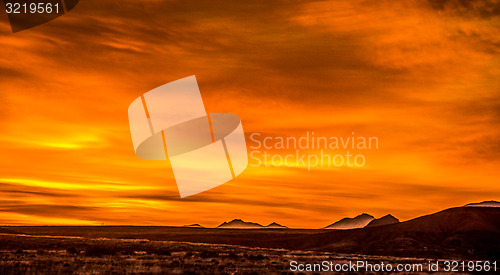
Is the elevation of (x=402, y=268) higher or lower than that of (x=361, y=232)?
higher

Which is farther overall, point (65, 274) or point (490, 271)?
point (490, 271)

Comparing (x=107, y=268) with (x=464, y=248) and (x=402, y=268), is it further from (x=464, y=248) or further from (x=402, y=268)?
(x=464, y=248)

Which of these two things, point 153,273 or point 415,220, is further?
point 415,220

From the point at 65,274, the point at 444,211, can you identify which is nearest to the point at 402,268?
the point at 65,274

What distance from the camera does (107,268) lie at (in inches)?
1624

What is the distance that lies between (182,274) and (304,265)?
49.7ft

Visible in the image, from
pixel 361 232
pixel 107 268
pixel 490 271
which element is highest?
pixel 107 268

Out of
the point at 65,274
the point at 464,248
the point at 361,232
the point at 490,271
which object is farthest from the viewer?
the point at 361,232

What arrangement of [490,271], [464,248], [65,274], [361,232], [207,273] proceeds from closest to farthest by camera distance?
[65,274] < [207,273] < [490,271] < [464,248] < [361,232]

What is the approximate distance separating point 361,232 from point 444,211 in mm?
16106

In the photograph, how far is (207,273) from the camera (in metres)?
38.9

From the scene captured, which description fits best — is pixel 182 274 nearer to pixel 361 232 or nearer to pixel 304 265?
pixel 304 265

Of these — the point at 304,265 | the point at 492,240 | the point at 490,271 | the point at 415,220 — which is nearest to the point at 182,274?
the point at 304,265

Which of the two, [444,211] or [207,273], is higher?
[207,273]
